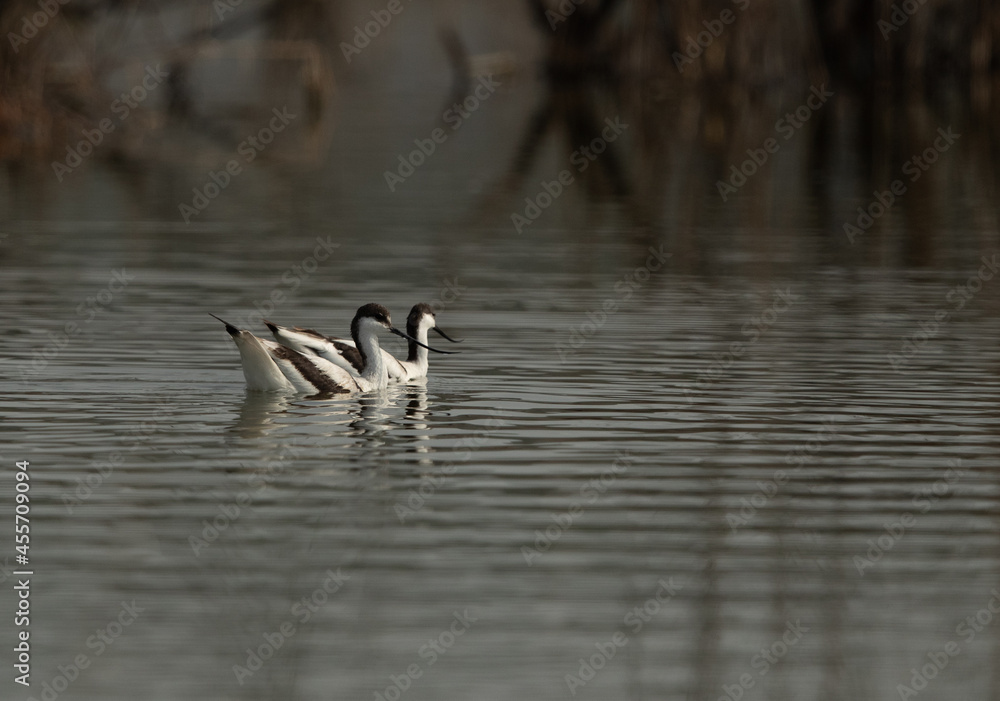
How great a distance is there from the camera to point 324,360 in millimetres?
12719

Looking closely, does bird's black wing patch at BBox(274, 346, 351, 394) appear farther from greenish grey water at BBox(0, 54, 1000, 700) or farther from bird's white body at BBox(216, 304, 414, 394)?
greenish grey water at BBox(0, 54, 1000, 700)

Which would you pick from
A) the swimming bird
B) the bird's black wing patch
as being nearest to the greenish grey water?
the bird's black wing patch

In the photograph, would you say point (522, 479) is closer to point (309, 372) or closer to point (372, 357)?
point (309, 372)

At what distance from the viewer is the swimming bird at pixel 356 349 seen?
1267 centimetres

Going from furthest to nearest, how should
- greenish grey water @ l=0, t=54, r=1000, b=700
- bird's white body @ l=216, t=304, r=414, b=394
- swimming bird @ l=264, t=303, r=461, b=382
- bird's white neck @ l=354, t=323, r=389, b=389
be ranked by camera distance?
bird's white neck @ l=354, t=323, r=389, b=389
swimming bird @ l=264, t=303, r=461, b=382
bird's white body @ l=216, t=304, r=414, b=394
greenish grey water @ l=0, t=54, r=1000, b=700

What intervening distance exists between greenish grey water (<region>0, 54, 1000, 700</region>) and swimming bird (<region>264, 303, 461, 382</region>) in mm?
271

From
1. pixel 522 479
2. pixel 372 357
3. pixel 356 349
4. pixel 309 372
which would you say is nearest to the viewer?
pixel 522 479

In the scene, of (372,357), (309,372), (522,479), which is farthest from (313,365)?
(522,479)

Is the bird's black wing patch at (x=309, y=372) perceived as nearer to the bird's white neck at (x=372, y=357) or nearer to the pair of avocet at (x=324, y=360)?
the pair of avocet at (x=324, y=360)

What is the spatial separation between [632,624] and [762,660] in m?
0.57

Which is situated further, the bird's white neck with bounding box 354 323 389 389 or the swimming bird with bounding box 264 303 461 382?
the bird's white neck with bounding box 354 323 389 389

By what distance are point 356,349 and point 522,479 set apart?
376cm

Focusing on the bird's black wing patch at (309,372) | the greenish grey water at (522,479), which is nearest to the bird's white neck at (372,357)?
the greenish grey water at (522,479)

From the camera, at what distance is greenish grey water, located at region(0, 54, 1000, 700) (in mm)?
6961
